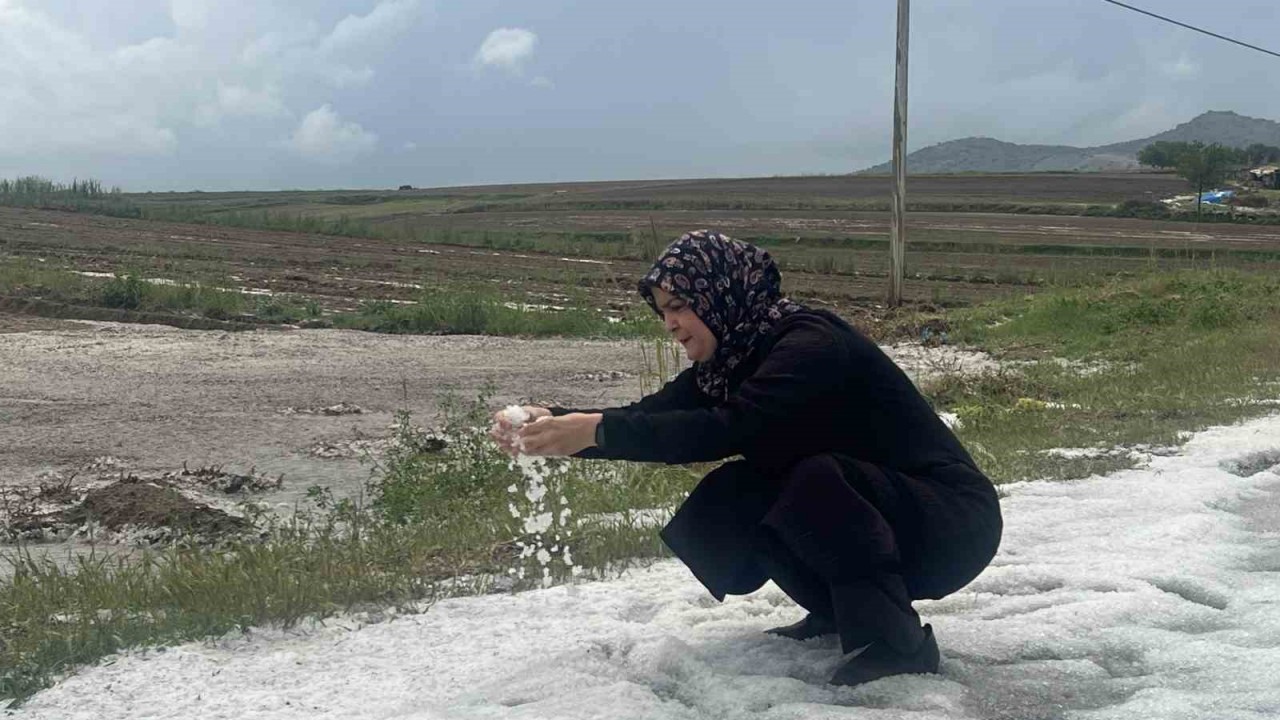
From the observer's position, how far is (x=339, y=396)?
34.5ft

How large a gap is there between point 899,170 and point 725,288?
16.0 metres

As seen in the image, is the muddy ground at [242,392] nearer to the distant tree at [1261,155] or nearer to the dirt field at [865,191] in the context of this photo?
the dirt field at [865,191]

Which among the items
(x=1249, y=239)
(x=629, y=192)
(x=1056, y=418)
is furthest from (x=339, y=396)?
(x=629, y=192)

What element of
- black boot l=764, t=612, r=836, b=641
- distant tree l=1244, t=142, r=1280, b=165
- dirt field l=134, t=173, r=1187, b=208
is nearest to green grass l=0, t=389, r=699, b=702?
black boot l=764, t=612, r=836, b=641

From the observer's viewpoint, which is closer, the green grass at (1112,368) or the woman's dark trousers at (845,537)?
the woman's dark trousers at (845,537)

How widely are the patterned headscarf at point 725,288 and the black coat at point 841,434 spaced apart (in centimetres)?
5

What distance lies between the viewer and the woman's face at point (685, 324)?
3.67 meters

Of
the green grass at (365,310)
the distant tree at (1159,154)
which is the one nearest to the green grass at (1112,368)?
the green grass at (365,310)

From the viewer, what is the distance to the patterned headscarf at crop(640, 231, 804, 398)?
3.63 metres

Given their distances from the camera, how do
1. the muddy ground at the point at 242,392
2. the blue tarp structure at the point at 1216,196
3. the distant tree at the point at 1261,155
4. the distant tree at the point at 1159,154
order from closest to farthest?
the muddy ground at the point at 242,392, the blue tarp structure at the point at 1216,196, the distant tree at the point at 1261,155, the distant tree at the point at 1159,154

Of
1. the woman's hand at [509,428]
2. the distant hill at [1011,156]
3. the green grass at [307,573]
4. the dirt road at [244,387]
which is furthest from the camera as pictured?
the distant hill at [1011,156]

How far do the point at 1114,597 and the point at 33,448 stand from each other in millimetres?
6670

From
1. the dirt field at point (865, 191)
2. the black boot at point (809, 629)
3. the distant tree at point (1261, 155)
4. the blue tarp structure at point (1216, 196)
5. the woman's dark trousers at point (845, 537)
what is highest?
the distant tree at point (1261, 155)

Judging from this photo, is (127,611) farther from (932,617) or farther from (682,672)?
(932,617)
